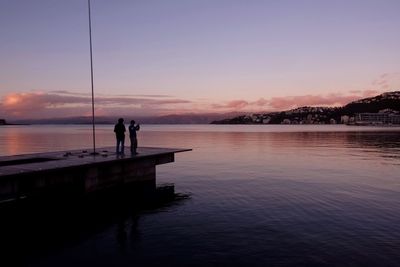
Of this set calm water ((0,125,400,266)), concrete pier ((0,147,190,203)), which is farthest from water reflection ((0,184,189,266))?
concrete pier ((0,147,190,203))

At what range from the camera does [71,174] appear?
20047mm

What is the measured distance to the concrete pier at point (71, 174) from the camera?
56.0ft

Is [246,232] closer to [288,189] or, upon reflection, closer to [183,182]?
[288,189]

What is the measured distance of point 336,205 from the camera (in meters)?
20.3

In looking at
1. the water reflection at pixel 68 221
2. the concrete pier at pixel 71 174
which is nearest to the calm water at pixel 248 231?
the water reflection at pixel 68 221

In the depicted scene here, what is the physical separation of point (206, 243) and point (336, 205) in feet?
31.2

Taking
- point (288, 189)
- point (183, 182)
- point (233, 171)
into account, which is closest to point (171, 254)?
point (288, 189)

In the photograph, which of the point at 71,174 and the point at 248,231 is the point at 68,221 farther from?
A: the point at 248,231

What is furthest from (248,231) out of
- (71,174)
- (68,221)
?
(71,174)

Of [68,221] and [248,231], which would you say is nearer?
[248,231]

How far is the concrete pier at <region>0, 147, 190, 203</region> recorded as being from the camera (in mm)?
17062

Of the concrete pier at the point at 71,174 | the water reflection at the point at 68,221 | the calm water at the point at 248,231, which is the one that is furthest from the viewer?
the concrete pier at the point at 71,174

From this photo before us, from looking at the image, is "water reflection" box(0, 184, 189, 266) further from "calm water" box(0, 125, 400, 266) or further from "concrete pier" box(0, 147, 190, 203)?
"concrete pier" box(0, 147, 190, 203)

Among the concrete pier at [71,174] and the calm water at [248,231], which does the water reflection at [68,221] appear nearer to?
the calm water at [248,231]
